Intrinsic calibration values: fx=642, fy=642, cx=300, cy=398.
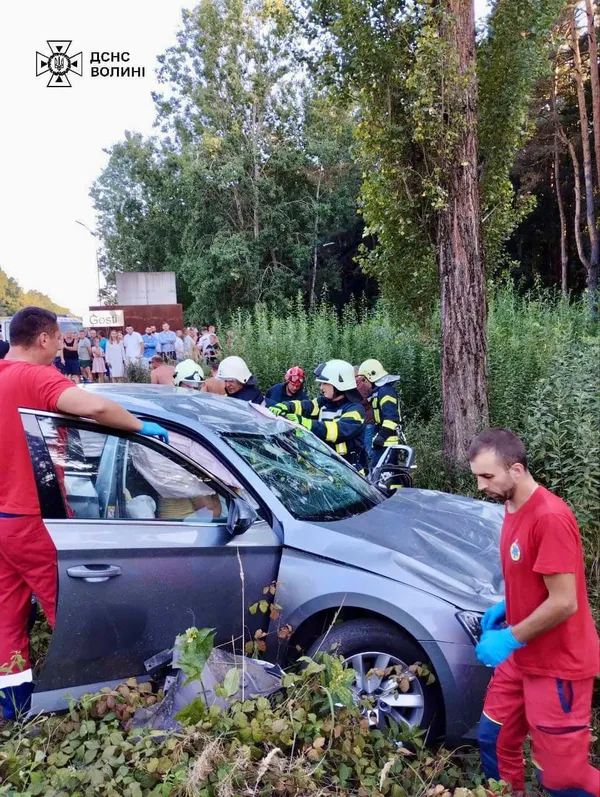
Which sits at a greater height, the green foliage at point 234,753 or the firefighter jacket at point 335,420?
the firefighter jacket at point 335,420

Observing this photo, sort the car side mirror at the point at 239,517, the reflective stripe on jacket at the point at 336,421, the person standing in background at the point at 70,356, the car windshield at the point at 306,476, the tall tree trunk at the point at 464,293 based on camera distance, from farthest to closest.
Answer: the person standing in background at the point at 70,356
the tall tree trunk at the point at 464,293
the reflective stripe on jacket at the point at 336,421
the car windshield at the point at 306,476
the car side mirror at the point at 239,517

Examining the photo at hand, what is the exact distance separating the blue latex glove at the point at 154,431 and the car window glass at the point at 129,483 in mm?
66

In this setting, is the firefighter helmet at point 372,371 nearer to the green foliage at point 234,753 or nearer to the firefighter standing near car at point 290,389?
the firefighter standing near car at point 290,389

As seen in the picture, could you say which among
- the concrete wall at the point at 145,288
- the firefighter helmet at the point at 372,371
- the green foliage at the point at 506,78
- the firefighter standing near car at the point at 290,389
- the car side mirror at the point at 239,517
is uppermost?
the green foliage at the point at 506,78

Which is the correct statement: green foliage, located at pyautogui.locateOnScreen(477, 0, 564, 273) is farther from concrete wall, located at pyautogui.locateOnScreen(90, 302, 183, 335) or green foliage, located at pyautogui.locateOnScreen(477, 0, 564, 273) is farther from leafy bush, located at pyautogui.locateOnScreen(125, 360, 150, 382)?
concrete wall, located at pyautogui.locateOnScreen(90, 302, 183, 335)

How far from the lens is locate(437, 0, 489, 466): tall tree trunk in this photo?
6.65 meters

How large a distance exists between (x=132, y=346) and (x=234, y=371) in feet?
45.9

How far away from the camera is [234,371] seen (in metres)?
6.42

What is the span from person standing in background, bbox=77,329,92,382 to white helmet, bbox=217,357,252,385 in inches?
543

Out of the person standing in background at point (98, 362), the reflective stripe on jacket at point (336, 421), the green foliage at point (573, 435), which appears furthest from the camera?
the person standing in background at point (98, 362)

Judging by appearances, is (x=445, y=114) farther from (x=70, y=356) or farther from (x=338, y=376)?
(x=70, y=356)

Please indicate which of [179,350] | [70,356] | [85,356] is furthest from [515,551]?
[85,356]

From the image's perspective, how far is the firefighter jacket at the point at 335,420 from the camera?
18.6ft

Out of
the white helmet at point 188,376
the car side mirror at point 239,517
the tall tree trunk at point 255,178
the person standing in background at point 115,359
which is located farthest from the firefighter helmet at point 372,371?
the tall tree trunk at point 255,178
